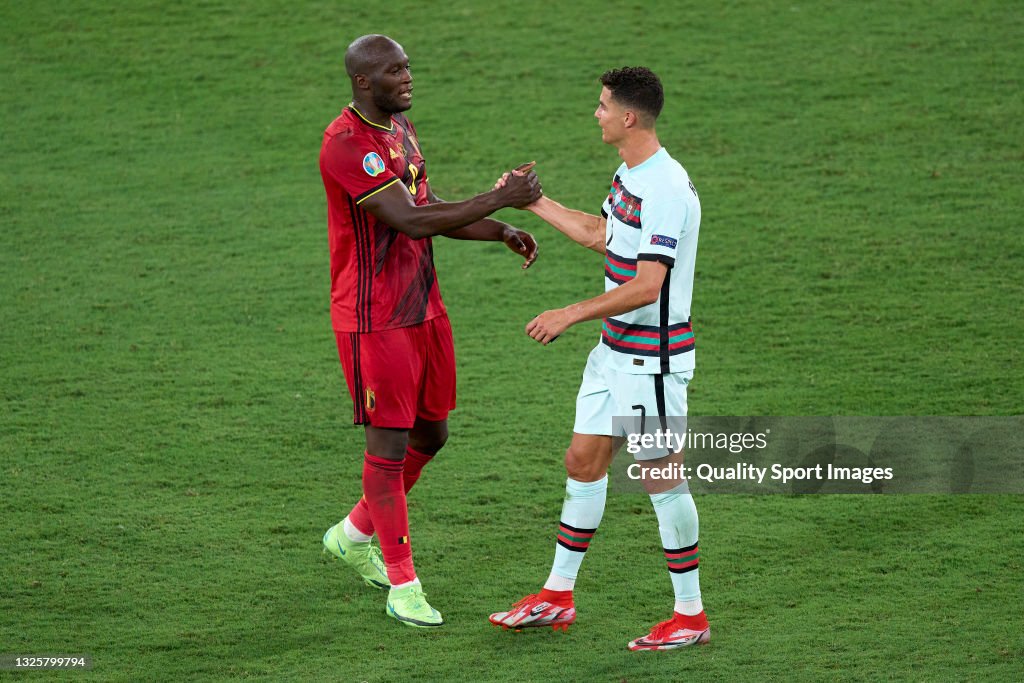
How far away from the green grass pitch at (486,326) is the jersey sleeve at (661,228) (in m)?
1.23

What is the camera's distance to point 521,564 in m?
4.59

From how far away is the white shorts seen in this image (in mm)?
3924

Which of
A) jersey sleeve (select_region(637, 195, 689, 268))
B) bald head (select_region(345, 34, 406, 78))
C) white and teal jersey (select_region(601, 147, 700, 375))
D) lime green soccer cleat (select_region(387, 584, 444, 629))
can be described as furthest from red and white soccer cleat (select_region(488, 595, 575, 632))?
bald head (select_region(345, 34, 406, 78))

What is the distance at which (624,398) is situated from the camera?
3.94m

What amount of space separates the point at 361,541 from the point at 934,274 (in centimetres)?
386

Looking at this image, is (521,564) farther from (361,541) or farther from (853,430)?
(853,430)

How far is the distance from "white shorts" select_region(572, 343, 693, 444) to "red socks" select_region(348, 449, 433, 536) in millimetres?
751

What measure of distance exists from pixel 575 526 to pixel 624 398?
45 cm

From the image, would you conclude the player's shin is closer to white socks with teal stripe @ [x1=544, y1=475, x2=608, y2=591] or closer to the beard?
white socks with teal stripe @ [x1=544, y1=475, x2=608, y2=591]

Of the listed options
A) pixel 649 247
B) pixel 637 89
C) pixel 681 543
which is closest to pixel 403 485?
pixel 681 543

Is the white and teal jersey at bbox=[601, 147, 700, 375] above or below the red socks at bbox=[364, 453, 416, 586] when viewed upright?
above

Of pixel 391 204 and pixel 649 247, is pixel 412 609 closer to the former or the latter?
pixel 391 204

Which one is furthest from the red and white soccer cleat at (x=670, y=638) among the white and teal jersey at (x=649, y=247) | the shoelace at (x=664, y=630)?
the white and teal jersey at (x=649, y=247)

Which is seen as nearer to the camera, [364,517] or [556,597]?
[556,597]
